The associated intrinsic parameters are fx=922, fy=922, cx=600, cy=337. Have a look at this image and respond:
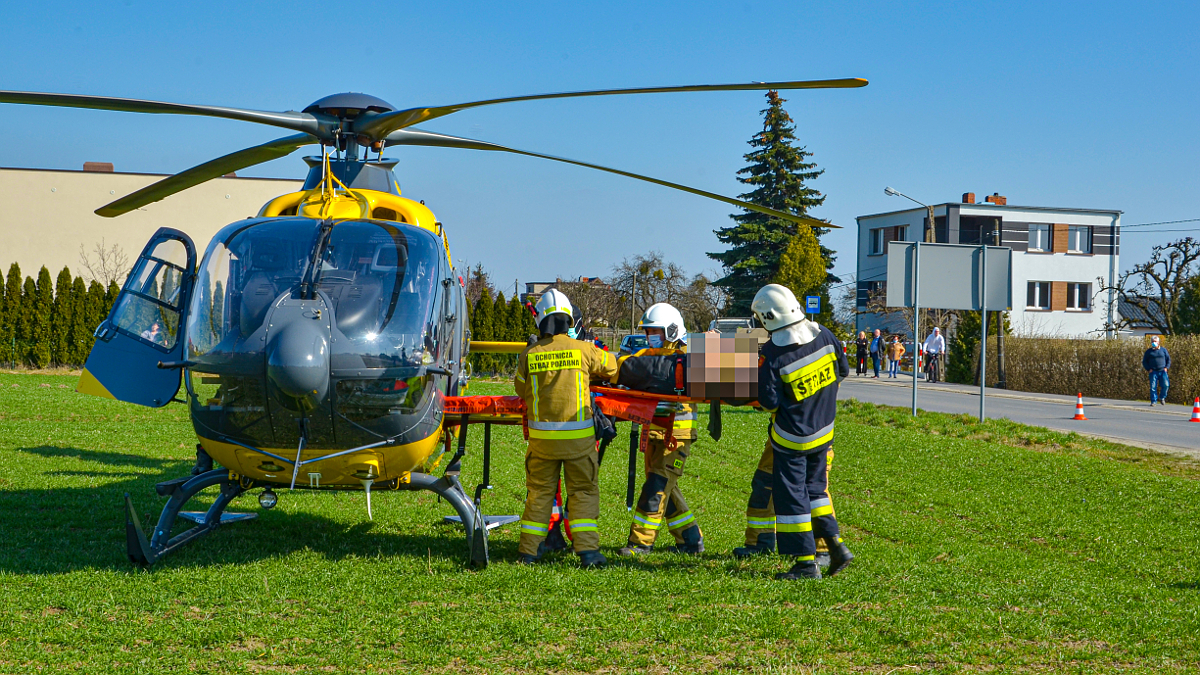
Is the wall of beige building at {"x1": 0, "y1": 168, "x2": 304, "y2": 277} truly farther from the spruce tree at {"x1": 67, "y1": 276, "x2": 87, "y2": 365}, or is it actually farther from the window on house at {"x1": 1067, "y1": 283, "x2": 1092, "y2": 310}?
the window on house at {"x1": 1067, "y1": 283, "x2": 1092, "y2": 310}

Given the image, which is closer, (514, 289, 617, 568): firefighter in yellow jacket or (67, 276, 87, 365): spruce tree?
(514, 289, 617, 568): firefighter in yellow jacket

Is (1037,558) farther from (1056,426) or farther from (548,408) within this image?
(1056,426)

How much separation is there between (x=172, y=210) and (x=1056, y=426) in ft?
122

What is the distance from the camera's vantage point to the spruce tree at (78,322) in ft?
95.5

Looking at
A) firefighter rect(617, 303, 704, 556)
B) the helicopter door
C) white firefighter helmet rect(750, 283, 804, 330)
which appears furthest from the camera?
firefighter rect(617, 303, 704, 556)

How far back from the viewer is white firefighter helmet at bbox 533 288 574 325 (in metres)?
6.62

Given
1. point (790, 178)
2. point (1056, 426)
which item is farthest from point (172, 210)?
point (1056, 426)

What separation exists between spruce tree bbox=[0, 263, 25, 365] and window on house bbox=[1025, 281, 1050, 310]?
156ft

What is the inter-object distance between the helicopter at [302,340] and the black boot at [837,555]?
7.75 ft

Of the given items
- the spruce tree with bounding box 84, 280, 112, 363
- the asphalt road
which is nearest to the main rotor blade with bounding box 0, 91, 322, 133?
the asphalt road

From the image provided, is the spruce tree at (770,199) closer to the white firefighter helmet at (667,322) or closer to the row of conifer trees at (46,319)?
the row of conifer trees at (46,319)

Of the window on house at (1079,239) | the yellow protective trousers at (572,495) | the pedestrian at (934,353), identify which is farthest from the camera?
the window on house at (1079,239)

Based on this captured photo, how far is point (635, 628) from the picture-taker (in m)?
5.07

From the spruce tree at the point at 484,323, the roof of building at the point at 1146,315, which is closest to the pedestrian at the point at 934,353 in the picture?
the roof of building at the point at 1146,315
